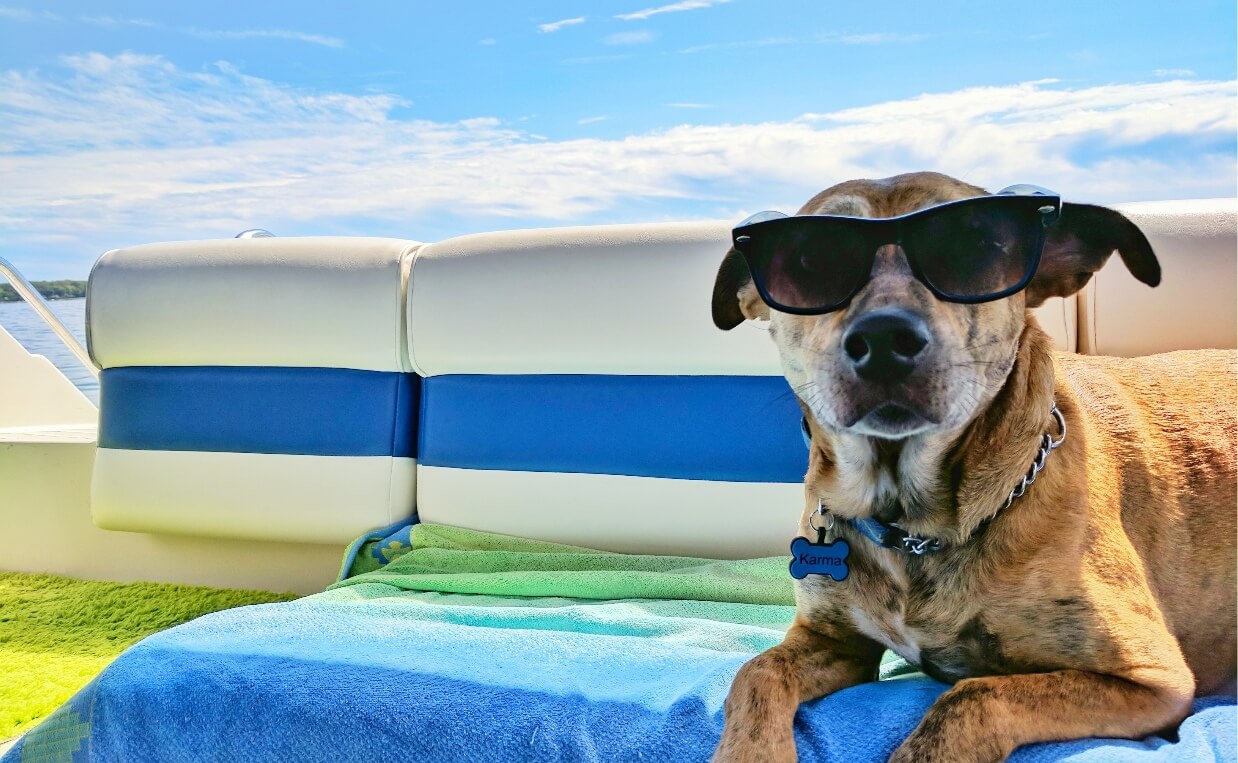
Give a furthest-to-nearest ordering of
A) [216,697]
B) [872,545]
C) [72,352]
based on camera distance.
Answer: [72,352] → [216,697] → [872,545]

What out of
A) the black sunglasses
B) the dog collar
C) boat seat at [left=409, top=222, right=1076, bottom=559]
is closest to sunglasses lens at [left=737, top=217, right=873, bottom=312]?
the black sunglasses

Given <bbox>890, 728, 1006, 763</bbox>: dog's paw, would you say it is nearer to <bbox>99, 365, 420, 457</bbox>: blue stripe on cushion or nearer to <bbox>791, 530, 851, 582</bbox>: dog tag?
<bbox>791, 530, 851, 582</bbox>: dog tag

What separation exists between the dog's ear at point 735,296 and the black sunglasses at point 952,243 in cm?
25

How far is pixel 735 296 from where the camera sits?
1.49 meters

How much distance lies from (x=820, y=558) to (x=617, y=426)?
1083 millimetres

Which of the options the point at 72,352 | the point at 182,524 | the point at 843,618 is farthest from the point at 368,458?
the point at 843,618

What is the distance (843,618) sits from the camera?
1.29m

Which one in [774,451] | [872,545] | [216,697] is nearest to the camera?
[872,545]

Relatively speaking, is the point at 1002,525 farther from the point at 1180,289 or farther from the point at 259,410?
the point at 259,410

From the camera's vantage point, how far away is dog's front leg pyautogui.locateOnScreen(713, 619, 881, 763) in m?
1.08

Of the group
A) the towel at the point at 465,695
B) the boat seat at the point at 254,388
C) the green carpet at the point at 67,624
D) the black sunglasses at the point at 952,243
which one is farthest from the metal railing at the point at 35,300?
the black sunglasses at the point at 952,243

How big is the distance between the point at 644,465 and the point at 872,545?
3.47 ft

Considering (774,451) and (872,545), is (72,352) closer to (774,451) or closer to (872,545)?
(774,451)

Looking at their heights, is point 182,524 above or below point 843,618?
below
